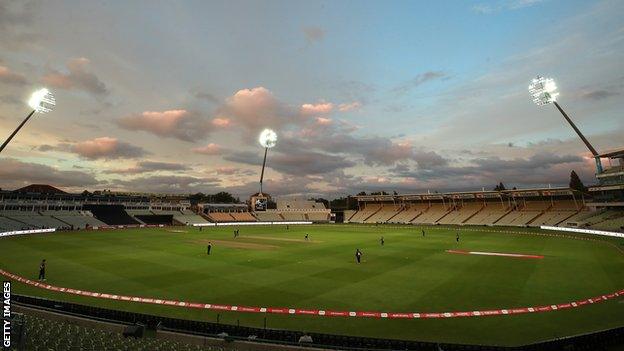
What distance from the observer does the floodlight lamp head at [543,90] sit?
59938 millimetres

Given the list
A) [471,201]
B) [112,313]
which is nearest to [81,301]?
[112,313]

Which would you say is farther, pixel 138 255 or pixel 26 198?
pixel 26 198

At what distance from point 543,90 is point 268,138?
257ft

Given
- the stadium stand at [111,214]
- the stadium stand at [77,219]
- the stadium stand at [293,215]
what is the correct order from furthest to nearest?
the stadium stand at [293,215] < the stadium stand at [111,214] < the stadium stand at [77,219]

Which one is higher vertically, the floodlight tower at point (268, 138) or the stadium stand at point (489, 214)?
the floodlight tower at point (268, 138)

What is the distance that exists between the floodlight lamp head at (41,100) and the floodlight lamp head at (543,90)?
8018 centimetres

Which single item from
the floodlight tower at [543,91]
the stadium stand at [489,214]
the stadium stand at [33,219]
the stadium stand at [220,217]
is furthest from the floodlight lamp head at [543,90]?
the stadium stand at [33,219]

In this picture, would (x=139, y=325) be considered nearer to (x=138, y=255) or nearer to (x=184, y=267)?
(x=184, y=267)

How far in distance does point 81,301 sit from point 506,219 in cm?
8922

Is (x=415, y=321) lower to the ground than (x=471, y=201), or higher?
lower

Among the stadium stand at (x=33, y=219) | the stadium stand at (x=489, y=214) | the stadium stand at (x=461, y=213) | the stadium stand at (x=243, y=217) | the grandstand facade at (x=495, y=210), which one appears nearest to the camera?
the grandstand facade at (x=495, y=210)

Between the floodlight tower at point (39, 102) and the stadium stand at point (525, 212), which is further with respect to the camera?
the stadium stand at point (525, 212)

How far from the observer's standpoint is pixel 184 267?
31.4 metres

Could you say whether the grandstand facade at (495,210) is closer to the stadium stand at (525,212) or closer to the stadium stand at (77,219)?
the stadium stand at (525,212)
